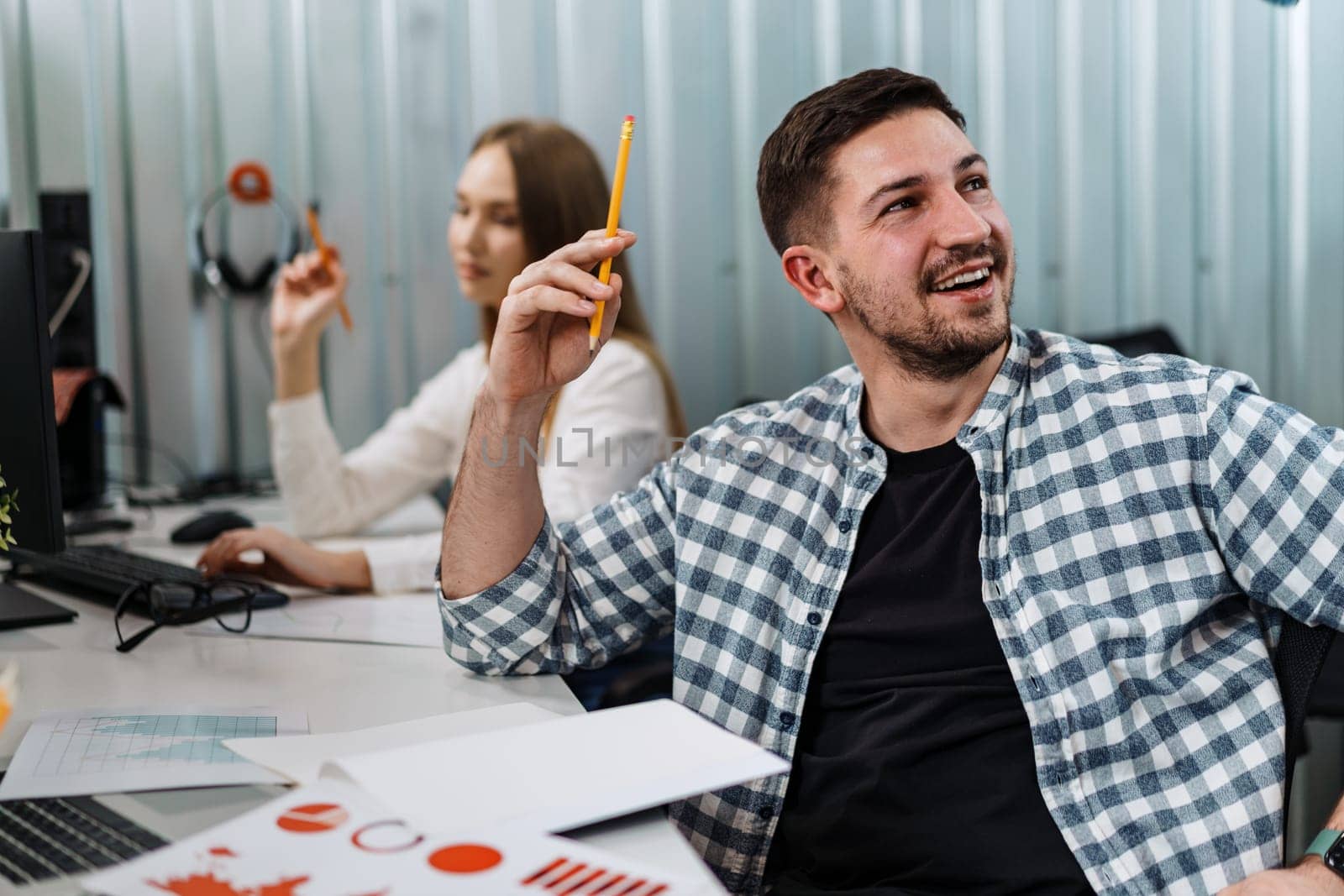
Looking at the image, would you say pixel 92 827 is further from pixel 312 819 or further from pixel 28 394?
pixel 28 394

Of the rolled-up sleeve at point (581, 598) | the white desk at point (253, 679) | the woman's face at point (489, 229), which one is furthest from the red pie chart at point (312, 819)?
the woman's face at point (489, 229)

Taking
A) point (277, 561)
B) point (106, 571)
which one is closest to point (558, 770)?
point (277, 561)

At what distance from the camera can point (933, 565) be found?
1235 millimetres

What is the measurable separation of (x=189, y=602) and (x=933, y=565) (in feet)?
2.94

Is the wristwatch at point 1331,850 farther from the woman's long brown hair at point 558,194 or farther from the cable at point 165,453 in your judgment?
the cable at point 165,453

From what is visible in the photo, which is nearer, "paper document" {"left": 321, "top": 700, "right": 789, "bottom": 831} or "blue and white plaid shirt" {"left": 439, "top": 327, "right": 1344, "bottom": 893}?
"paper document" {"left": 321, "top": 700, "right": 789, "bottom": 831}

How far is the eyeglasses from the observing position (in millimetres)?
1457

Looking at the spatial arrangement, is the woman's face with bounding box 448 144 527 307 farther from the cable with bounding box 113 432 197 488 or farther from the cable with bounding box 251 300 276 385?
the cable with bounding box 113 432 197 488

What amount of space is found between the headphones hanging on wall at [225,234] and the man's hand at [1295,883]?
2068 millimetres

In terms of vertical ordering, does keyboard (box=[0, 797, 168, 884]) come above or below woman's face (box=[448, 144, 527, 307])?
below

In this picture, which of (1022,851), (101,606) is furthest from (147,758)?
(1022,851)

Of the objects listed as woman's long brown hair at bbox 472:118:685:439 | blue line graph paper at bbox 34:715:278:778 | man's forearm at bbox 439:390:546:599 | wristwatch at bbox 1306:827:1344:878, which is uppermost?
woman's long brown hair at bbox 472:118:685:439

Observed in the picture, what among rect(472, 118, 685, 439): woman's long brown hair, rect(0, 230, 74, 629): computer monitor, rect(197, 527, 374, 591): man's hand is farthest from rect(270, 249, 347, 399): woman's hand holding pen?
rect(0, 230, 74, 629): computer monitor

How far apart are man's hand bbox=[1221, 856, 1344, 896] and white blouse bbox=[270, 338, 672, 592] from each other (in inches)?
39.3
